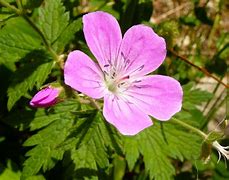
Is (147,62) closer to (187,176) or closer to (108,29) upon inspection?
(108,29)

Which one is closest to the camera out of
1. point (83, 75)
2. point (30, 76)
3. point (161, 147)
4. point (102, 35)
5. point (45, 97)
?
point (45, 97)

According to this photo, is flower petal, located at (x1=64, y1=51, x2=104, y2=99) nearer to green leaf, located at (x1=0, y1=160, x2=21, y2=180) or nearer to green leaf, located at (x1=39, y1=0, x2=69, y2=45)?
green leaf, located at (x1=39, y1=0, x2=69, y2=45)

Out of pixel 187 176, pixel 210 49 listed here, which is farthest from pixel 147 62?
pixel 210 49

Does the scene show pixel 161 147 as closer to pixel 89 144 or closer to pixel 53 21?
pixel 89 144

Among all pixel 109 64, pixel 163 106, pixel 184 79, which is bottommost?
pixel 184 79

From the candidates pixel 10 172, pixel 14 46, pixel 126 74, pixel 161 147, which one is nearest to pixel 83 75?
pixel 126 74

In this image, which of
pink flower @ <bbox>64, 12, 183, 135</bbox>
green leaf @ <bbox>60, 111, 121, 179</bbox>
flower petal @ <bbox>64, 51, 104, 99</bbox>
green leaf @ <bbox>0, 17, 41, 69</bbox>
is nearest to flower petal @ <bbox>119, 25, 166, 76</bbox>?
pink flower @ <bbox>64, 12, 183, 135</bbox>
